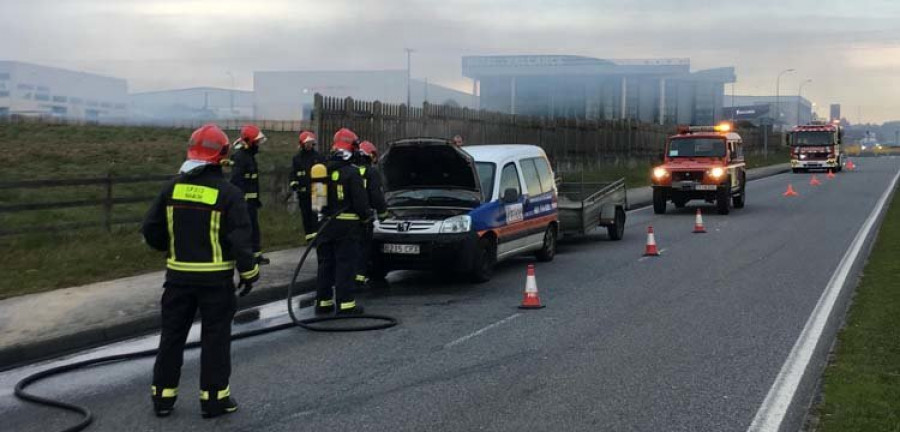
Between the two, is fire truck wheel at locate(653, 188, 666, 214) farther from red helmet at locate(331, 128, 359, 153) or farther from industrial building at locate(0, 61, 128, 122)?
red helmet at locate(331, 128, 359, 153)

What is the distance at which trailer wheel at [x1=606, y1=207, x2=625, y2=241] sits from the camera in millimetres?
17219

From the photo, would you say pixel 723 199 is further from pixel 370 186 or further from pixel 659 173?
pixel 370 186

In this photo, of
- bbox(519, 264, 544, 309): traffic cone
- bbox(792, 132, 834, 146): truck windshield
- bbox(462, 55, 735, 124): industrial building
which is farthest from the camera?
bbox(462, 55, 735, 124): industrial building

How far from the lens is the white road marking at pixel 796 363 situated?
221 inches

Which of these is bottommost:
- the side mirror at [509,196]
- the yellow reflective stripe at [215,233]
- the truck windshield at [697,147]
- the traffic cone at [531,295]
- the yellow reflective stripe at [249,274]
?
the traffic cone at [531,295]

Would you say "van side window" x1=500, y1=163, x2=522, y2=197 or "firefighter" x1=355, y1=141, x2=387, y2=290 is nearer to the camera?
"firefighter" x1=355, y1=141, x2=387, y2=290

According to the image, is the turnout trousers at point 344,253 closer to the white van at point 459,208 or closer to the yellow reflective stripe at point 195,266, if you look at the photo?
the white van at point 459,208

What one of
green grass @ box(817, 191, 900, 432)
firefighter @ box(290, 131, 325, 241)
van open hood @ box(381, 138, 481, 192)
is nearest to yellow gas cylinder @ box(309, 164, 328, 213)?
van open hood @ box(381, 138, 481, 192)

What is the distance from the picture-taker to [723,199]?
23641mm

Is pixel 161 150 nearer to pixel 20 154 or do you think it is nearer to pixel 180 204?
pixel 20 154

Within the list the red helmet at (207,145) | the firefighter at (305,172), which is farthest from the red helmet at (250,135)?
the red helmet at (207,145)

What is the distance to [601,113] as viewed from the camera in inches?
2589

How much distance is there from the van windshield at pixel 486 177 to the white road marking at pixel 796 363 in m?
4.38

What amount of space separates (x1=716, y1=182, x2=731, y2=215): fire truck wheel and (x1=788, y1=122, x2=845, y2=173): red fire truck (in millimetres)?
29684
